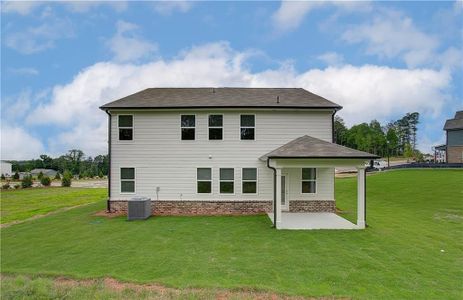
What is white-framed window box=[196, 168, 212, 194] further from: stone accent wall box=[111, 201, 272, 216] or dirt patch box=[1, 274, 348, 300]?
dirt patch box=[1, 274, 348, 300]

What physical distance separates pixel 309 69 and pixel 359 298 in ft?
74.4

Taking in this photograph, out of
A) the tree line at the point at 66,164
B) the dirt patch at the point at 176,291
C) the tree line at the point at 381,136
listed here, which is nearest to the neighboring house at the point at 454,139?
the tree line at the point at 381,136

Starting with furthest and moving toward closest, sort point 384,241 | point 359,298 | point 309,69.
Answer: point 309,69, point 384,241, point 359,298

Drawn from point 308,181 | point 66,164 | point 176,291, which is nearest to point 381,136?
point 308,181

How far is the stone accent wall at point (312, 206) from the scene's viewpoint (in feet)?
48.7

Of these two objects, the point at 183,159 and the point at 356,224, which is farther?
the point at 183,159

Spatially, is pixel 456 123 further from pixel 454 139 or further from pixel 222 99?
pixel 222 99

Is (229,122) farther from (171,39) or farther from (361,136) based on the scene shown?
(361,136)

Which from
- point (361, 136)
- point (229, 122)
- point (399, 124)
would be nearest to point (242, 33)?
point (229, 122)

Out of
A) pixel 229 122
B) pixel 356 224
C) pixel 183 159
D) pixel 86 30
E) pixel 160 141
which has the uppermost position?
pixel 86 30

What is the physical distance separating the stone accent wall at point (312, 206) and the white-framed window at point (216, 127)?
5152 mm

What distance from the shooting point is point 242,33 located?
18.2 meters

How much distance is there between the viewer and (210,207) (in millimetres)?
14812

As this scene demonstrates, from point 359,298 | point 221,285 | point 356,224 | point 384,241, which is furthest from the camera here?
point 356,224
